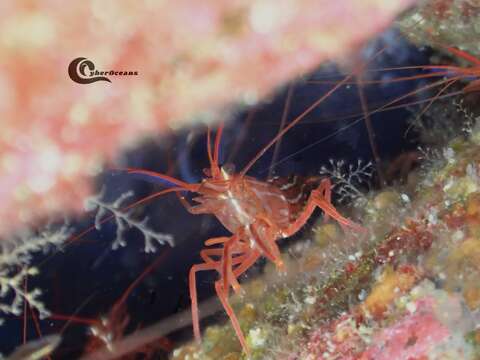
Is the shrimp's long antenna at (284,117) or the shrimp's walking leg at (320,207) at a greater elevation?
the shrimp's long antenna at (284,117)

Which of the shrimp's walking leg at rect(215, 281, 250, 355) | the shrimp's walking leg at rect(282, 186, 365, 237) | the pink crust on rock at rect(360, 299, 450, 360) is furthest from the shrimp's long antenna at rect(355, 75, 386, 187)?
the pink crust on rock at rect(360, 299, 450, 360)

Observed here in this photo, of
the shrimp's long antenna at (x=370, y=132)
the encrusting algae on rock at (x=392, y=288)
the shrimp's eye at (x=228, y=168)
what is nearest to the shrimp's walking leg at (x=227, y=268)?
the encrusting algae on rock at (x=392, y=288)

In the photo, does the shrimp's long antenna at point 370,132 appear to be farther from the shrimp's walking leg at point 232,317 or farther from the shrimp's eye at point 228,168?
the shrimp's walking leg at point 232,317

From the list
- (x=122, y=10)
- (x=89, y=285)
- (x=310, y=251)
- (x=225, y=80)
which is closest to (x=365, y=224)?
(x=310, y=251)

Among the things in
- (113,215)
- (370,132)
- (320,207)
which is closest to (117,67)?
(113,215)

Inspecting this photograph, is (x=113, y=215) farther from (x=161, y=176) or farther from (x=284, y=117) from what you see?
(x=284, y=117)

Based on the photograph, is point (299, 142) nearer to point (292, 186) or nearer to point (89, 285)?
point (292, 186)
